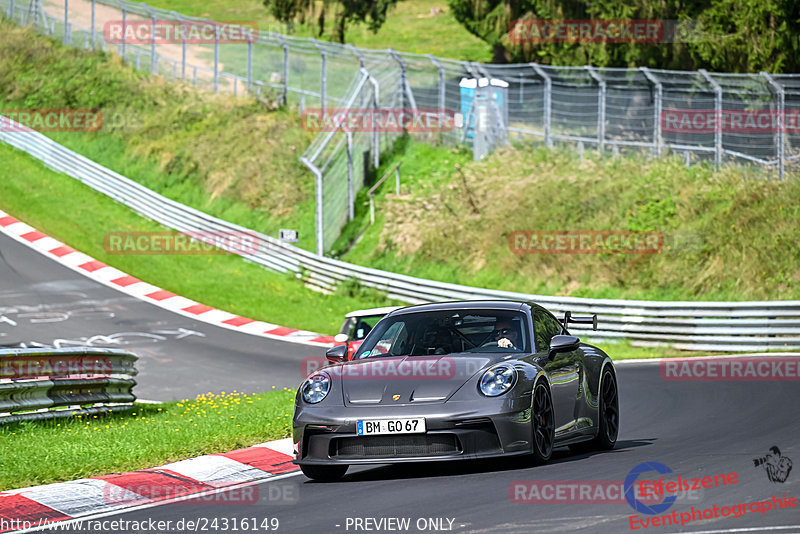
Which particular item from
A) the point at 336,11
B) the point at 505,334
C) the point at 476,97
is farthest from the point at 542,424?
the point at 336,11

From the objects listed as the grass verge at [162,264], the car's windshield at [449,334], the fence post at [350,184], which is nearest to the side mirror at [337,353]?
the car's windshield at [449,334]

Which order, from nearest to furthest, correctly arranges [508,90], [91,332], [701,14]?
1. [91,332]
2. [508,90]
3. [701,14]

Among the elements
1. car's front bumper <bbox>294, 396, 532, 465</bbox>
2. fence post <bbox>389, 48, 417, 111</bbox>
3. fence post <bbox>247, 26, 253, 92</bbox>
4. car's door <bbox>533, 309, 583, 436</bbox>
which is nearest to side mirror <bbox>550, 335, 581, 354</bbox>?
car's door <bbox>533, 309, 583, 436</bbox>

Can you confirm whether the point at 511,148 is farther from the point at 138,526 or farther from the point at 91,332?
the point at 138,526

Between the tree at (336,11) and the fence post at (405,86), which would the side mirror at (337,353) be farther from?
the tree at (336,11)

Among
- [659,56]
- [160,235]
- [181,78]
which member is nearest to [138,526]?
[160,235]

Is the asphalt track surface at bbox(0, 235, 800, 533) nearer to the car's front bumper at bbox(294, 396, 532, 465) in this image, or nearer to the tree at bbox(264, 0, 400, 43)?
the car's front bumper at bbox(294, 396, 532, 465)

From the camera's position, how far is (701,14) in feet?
110

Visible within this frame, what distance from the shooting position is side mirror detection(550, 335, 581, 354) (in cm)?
929

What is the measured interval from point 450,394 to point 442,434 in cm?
31

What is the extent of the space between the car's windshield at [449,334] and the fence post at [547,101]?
65.9 ft

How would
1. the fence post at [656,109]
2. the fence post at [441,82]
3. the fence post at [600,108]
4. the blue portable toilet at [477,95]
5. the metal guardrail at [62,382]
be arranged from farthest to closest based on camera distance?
the fence post at [441,82], the blue portable toilet at [477,95], the fence post at [600,108], the fence post at [656,109], the metal guardrail at [62,382]

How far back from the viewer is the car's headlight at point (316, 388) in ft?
29.2

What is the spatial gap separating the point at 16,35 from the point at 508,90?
2470 centimetres
